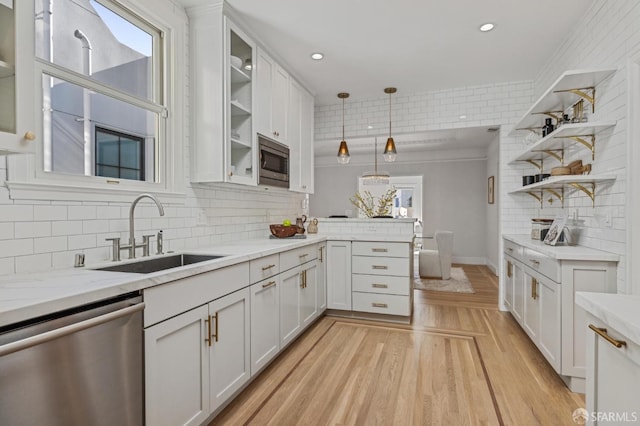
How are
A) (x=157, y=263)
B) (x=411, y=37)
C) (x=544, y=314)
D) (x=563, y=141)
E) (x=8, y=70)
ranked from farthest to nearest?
(x=411, y=37) → (x=563, y=141) → (x=544, y=314) → (x=157, y=263) → (x=8, y=70)

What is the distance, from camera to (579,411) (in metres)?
2.03

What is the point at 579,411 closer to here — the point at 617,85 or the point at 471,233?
the point at 617,85

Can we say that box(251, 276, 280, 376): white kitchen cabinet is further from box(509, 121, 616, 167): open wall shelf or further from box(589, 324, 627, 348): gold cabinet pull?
box(509, 121, 616, 167): open wall shelf

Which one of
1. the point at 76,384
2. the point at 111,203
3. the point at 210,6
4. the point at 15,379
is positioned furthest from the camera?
the point at 210,6

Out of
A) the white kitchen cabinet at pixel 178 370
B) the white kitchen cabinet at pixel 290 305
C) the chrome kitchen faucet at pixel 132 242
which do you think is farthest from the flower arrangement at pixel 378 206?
the white kitchen cabinet at pixel 178 370

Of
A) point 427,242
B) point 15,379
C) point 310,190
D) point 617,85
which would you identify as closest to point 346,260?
point 310,190

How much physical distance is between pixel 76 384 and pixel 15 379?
20cm

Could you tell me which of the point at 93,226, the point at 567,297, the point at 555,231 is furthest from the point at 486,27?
the point at 93,226

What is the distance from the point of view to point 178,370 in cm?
161

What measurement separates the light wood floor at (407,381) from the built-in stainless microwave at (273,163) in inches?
60.5

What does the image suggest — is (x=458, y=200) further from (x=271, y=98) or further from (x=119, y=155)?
(x=119, y=155)

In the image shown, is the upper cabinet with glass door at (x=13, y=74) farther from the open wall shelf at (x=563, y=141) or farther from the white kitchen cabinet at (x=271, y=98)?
the open wall shelf at (x=563, y=141)

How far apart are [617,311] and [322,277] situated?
2.85 metres

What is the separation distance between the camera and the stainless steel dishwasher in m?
0.99
